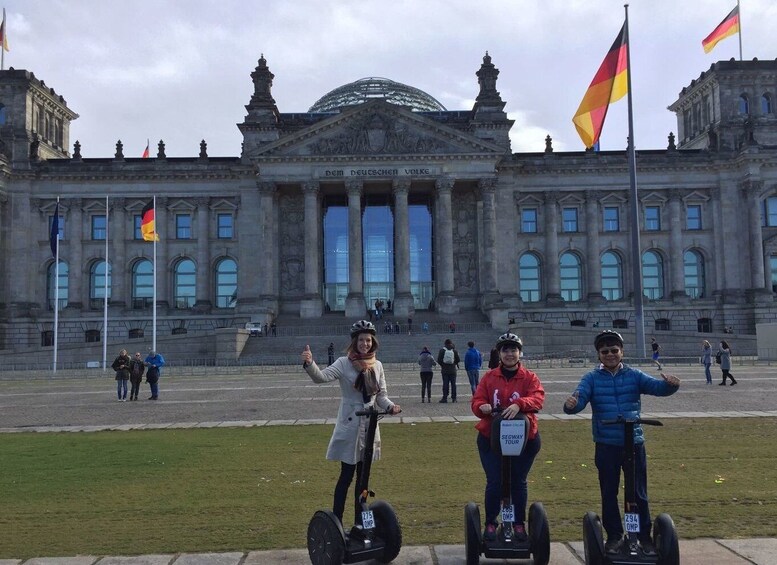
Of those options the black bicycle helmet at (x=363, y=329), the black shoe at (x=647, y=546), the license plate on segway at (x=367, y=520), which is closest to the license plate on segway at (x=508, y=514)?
the black shoe at (x=647, y=546)

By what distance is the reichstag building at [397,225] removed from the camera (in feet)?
210

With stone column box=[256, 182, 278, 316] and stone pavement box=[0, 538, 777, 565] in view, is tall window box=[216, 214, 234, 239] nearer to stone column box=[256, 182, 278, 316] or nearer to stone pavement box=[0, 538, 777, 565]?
stone column box=[256, 182, 278, 316]

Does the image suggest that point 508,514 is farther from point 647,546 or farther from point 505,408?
point 647,546

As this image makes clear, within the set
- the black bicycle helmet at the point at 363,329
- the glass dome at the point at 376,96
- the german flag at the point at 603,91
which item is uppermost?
the glass dome at the point at 376,96

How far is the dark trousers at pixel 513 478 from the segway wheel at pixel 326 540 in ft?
4.42

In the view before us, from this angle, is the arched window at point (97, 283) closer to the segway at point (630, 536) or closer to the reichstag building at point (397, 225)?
the reichstag building at point (397, 225)

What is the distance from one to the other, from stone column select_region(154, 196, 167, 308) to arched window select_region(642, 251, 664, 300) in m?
42.8

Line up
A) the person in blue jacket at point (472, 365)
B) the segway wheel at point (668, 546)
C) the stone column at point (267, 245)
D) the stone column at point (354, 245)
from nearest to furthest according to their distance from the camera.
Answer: the segway wheel at point (668, 546) → the person in blue jacket at point (472, 365) → the stone column at point (354, 245) → the stone column at point (267, 245)

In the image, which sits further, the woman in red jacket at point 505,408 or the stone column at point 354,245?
the stone column at point 354,245

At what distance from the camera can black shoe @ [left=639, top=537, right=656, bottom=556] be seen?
20.6 ft

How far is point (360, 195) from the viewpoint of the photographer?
211ft

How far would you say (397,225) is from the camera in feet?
209

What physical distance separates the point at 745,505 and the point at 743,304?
6317cm

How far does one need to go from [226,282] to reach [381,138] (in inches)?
751
